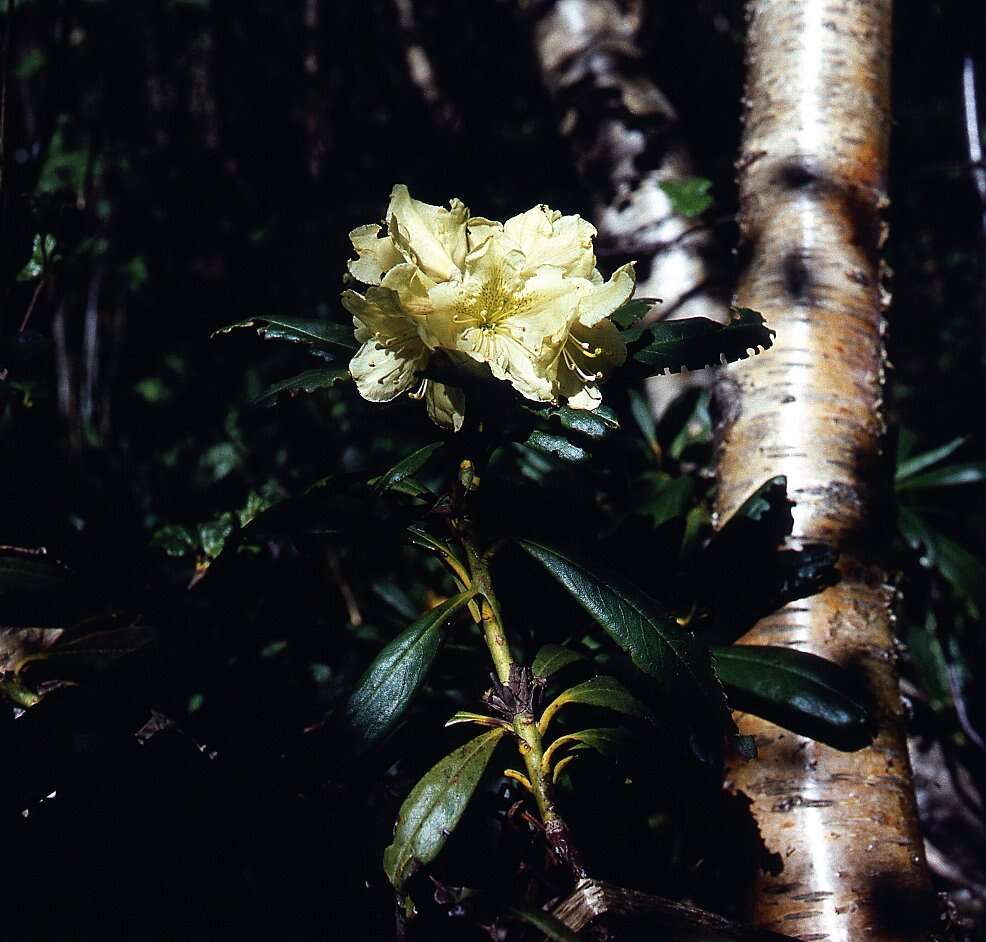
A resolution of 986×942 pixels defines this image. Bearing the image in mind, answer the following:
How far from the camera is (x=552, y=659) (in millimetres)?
944

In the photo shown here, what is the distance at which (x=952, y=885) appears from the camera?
232 cm

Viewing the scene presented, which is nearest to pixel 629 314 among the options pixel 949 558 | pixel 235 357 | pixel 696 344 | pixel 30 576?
pixel 696 344

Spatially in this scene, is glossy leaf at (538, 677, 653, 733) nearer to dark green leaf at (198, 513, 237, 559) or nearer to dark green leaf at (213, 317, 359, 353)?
dark green leaf at (213, 317, 359, 353)

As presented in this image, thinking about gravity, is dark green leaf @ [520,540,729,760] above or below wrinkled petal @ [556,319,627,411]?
below

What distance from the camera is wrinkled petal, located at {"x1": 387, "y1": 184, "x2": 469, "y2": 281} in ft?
2.79

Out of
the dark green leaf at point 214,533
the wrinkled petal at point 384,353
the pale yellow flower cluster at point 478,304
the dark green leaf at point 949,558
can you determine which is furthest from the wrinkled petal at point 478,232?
the dark green leaf at point 949,558

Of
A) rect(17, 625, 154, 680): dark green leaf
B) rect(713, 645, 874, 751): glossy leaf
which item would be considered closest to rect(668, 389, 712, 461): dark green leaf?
rect(713, 645, 874, 751): glossy leaf

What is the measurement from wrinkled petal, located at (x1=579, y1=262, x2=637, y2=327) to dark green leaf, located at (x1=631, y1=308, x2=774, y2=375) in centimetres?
11

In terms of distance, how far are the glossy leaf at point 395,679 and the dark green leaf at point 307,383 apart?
0.87 feet

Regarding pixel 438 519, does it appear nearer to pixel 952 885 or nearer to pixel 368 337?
pixel 368 337

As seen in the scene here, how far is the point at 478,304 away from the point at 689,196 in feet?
4.24

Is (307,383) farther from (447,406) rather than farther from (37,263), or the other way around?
(37,263)

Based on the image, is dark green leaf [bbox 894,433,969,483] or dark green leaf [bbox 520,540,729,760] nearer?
dark green leaf [bbox 520,540,729,760]

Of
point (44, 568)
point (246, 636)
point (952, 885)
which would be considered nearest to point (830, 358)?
point (246, 636)
